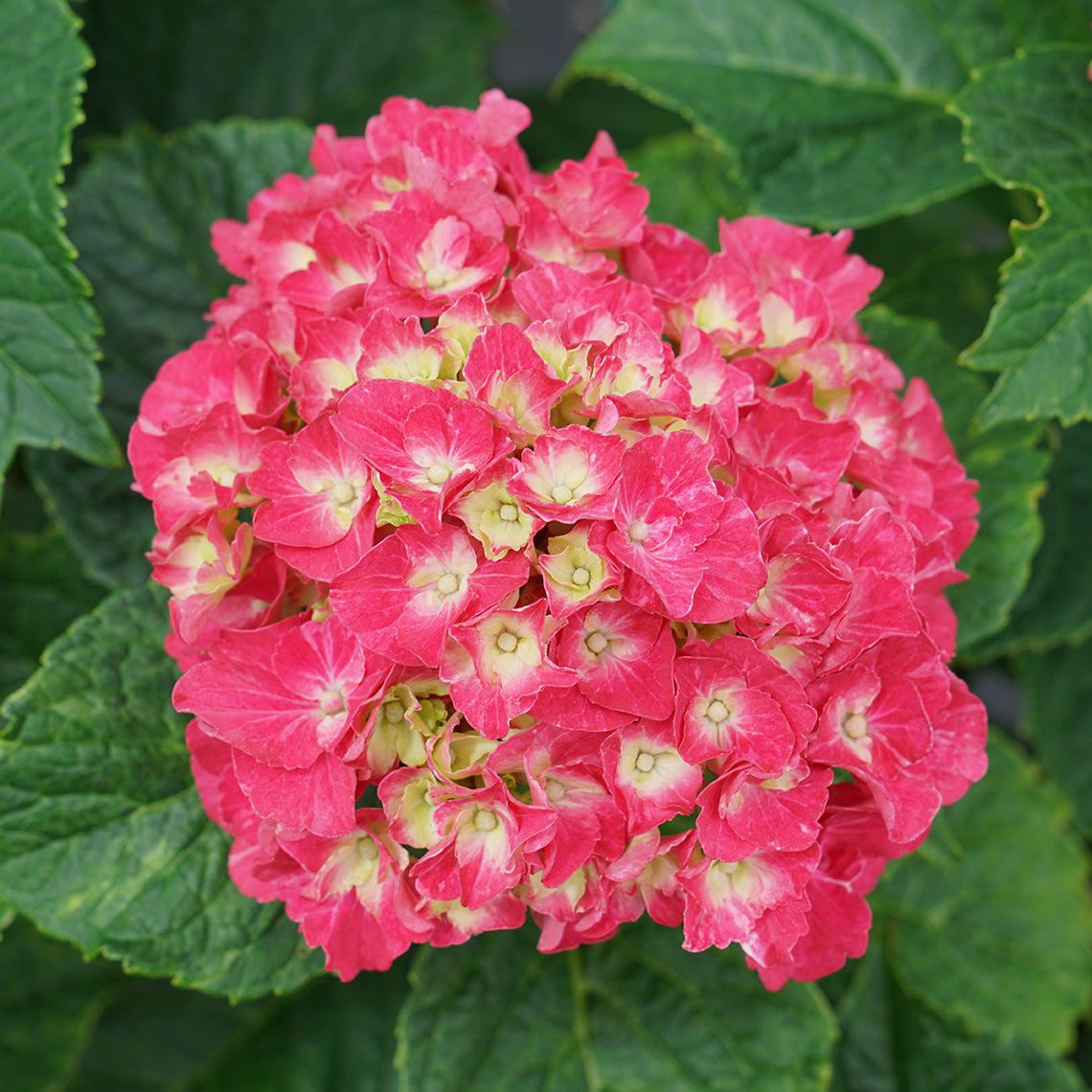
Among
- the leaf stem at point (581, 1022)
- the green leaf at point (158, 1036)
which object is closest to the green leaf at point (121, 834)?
the leaf stem at point (581, 1022)

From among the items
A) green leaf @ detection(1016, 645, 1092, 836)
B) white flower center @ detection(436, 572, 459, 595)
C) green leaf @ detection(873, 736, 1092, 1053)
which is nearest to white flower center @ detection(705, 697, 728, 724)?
white flower center @ detection(436, 572, 459, 595)

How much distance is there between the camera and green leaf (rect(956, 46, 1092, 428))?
3.11ft

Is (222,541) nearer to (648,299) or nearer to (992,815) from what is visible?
(648,299)

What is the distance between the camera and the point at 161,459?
80 centimetres

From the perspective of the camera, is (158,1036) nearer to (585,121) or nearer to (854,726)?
(854,726)

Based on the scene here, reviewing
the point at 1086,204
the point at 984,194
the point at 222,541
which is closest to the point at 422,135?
the point at 222,541

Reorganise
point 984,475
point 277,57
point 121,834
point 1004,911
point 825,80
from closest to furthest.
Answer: point 121,834
point 984,475
point 825,80
point 1004,911
point 277,57

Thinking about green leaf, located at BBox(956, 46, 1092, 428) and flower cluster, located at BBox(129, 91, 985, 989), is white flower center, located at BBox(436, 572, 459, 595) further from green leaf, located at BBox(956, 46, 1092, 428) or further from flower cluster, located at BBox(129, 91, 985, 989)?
green leaf, located at BBox(956, 46, 1092, 428)

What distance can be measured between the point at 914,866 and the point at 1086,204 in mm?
906

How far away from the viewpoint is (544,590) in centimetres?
68

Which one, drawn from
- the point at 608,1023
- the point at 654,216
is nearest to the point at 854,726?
the point at 608,1023

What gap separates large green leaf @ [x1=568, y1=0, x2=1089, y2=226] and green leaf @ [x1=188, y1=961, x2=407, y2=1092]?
104 cm

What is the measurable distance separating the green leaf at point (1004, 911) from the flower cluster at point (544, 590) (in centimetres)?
80

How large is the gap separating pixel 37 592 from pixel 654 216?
3.00 ft
